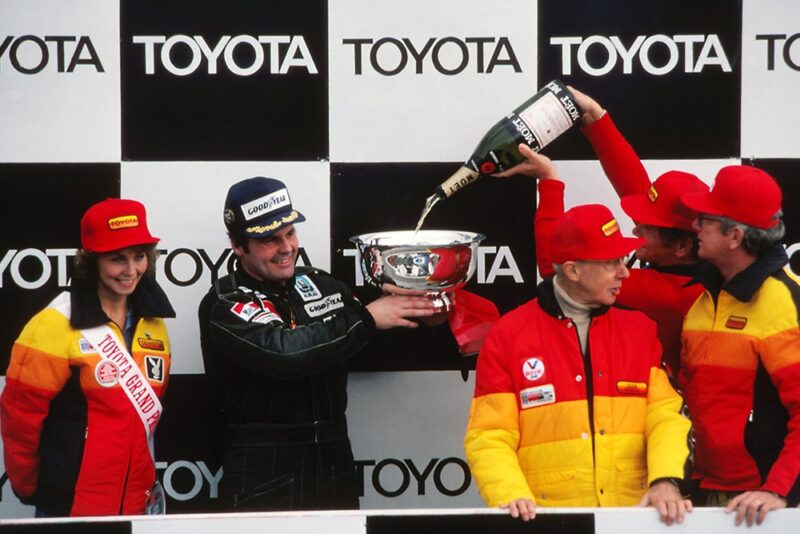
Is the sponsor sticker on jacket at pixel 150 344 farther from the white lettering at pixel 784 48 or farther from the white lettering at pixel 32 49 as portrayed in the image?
the white lettering at pixel 784 48

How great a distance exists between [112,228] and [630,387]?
1464 millimetres

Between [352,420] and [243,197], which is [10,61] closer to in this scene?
[243,197]

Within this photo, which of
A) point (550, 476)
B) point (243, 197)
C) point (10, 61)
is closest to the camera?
point (550, 476)

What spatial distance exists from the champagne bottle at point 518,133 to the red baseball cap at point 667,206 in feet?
1.04

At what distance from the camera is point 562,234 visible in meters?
2.77

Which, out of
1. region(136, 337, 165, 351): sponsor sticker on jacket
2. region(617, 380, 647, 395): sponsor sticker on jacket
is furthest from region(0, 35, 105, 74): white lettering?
region(617, 380, 647, 395): sponsor sticker on jacket

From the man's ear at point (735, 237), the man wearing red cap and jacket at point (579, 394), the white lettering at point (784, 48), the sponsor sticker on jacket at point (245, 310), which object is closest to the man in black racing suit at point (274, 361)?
the sponsor sticker on jacket at point (245, 310)

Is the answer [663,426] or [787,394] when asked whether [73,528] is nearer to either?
[663,426]

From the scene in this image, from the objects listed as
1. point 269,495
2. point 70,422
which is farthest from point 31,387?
point 269,495

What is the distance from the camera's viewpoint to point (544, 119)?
3123mm

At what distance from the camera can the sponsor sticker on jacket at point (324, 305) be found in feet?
10.3

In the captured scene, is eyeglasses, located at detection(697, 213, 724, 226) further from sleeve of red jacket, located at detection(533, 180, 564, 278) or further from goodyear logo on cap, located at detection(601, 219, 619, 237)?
sleeve of red jacket, located at detection(533, 180, 564, 278)

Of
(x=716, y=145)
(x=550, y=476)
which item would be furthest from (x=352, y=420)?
(x=716, y=145)

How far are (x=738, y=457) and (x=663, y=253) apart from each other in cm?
64
